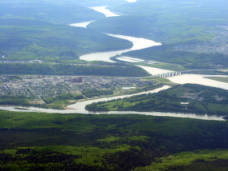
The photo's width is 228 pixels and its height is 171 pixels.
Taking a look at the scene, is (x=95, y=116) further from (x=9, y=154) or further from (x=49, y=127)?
(x=9, y=154)

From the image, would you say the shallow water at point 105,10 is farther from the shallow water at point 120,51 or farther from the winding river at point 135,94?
the shallow water at point 120,51

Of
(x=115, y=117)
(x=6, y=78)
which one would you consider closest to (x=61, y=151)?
(x=115, y=117)

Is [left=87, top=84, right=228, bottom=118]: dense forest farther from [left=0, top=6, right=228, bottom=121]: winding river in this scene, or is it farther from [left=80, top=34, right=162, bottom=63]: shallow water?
[left=80, top=34, right=162, bottom=63]: shallow water

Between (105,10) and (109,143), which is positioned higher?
(105,10)

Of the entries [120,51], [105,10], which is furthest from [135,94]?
[105,10]

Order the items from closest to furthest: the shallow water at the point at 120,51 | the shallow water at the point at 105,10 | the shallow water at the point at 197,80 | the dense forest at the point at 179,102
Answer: the dense forest at the point at 179,102 → the shallow water at the point at 197,80 → the shallow water at the point at 120,51 → the shallow water at the point at 105,10

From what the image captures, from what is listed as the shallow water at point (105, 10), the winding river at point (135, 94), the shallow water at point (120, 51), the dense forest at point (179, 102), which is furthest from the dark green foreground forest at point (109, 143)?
the shallow water at point (105, 10)

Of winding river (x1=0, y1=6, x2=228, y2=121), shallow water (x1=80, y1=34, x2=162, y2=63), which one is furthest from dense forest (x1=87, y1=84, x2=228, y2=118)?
shallow water (x1=80, y1=34, x2=162, y2=63)

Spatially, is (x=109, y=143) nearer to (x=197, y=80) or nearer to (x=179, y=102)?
(x=179, y=102)
